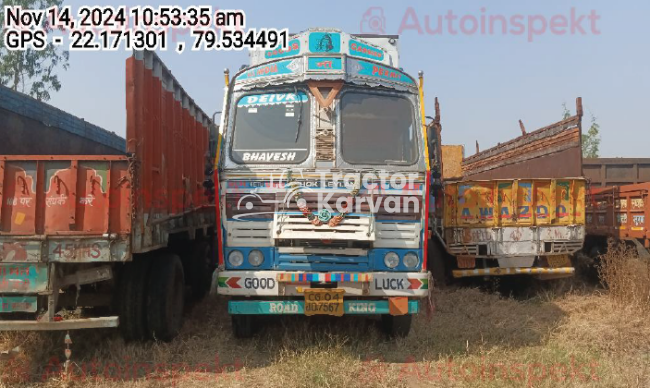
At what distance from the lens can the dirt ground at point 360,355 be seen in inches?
154

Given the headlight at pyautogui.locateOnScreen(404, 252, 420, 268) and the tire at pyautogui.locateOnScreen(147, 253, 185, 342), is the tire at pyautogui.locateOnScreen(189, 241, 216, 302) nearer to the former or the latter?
the tire at pyautogui.locateOnScreen(147, 253, 185, 342)

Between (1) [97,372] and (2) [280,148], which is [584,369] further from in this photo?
(1) [97,372]

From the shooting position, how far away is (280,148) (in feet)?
15.4

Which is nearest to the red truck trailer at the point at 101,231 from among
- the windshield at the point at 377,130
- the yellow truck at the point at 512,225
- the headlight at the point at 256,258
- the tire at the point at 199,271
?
the headlight at the point at 256,258

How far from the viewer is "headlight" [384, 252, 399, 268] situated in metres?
4.49

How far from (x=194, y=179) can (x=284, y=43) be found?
9.11 feet

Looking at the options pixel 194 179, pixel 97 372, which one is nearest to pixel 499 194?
pixel 194 179

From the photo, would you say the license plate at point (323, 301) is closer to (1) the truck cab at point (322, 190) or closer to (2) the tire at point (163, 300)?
(1) the truck cab at point (322, 190)

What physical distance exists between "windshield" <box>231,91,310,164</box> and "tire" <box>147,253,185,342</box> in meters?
1.40

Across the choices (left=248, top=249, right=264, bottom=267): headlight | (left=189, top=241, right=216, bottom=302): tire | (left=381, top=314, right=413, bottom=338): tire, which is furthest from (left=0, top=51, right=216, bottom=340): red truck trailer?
(left=381, top=314, right=413, bottom=338): tire

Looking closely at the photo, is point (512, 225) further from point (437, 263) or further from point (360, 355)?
point (360, 355)

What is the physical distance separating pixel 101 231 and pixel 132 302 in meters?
0.98

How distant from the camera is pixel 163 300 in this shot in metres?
4.63

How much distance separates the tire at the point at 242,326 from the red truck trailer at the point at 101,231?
0.66 metres
